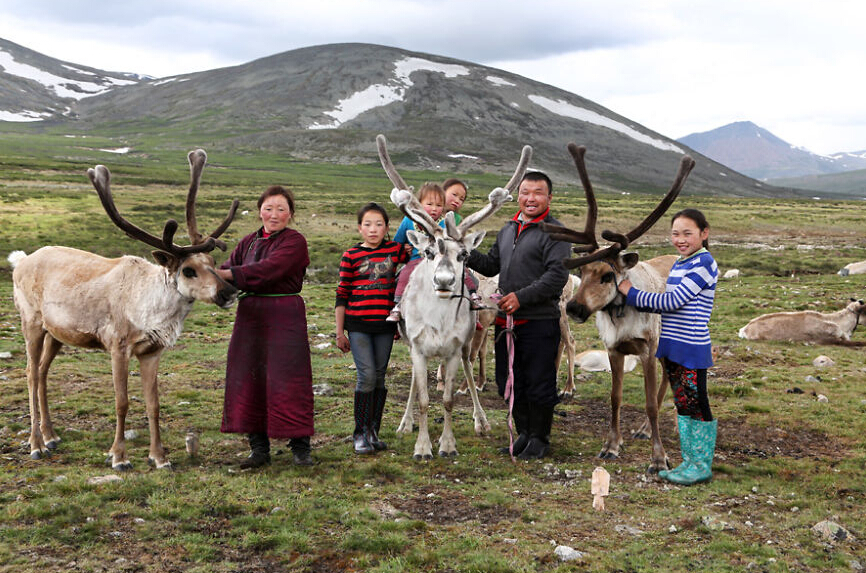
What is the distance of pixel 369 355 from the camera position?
8.15 meters

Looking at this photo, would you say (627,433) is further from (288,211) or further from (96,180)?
(96,180)

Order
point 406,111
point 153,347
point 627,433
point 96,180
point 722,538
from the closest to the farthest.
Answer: point 722,538 → point 96,180 → point 153,347 → point 627,433 → point 406,111

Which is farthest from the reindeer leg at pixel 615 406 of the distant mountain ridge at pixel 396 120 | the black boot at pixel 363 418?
the distant mountain ridge at pixel 396 120

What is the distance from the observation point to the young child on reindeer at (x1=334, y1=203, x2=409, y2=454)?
8.11 meters

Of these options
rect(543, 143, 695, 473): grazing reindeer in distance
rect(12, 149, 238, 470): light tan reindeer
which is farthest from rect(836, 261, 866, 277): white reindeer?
rect(12, 149, 238, 470): light tan reindeer

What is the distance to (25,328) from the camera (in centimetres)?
827

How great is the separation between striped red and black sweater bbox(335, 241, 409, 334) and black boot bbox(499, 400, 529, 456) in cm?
193

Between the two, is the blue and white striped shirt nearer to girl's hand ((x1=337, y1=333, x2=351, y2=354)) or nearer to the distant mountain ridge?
girl's hand ((x1=337, y1=333, x2=351, y2=354))

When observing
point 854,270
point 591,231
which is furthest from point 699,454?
point 854,270

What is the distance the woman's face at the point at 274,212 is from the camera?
24.5ft

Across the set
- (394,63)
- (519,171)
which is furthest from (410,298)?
(394,63)

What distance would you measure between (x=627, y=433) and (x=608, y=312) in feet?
7.67

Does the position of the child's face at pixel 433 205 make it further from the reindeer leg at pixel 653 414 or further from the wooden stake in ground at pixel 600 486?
the wooden stake in ground at pixel 600 486

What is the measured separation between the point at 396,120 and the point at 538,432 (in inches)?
6343
